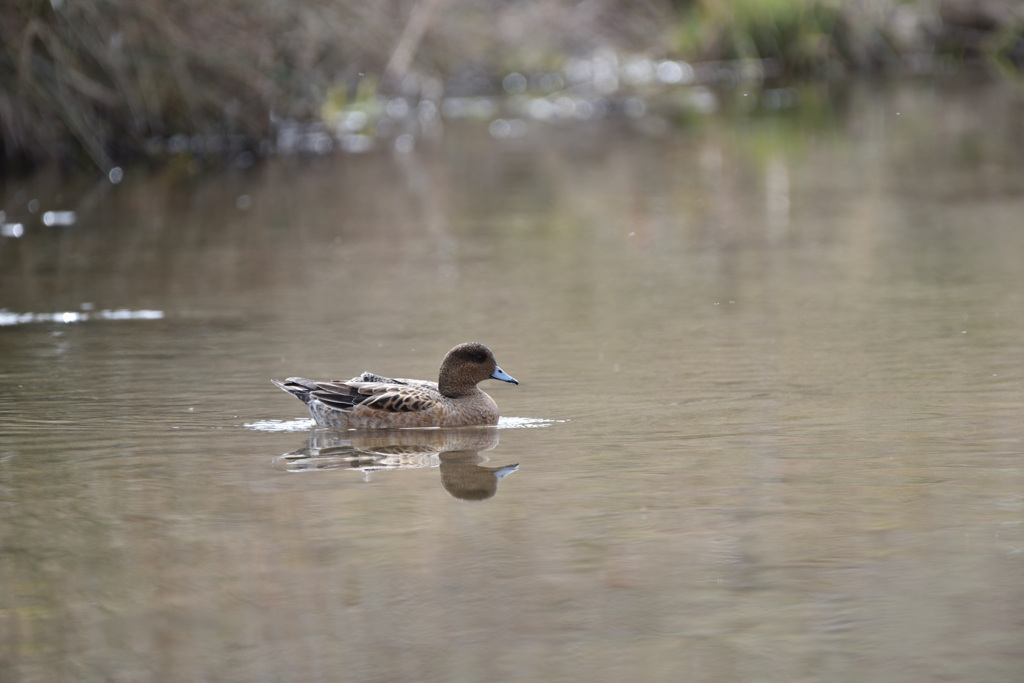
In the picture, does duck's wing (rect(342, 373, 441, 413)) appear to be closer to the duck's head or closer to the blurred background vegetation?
the duck's head

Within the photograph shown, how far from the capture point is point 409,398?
22.5 feet

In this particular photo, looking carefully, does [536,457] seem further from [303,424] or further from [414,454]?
[303,424]

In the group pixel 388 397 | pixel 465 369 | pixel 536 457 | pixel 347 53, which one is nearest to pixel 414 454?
pixel 388 397

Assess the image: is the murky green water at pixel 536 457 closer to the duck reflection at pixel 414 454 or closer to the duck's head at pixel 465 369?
the duck reflection at pixel 414 454

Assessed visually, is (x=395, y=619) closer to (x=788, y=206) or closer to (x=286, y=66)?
(x=788, y=206)

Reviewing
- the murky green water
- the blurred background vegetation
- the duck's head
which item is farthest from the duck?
the blurred background vegetation

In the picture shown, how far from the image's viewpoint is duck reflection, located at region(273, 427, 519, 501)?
236 inches

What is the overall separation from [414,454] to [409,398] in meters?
0.43

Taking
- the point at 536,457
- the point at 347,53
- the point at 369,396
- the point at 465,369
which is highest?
the point at 347,53

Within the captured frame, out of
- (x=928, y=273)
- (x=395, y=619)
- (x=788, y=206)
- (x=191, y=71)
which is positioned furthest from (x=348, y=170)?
(x=395, y=619)

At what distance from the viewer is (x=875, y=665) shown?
13.5ft

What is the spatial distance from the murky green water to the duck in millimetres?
152

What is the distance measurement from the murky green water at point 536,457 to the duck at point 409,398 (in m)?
0.15

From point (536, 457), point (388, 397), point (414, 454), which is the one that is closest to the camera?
point (536, 457)
